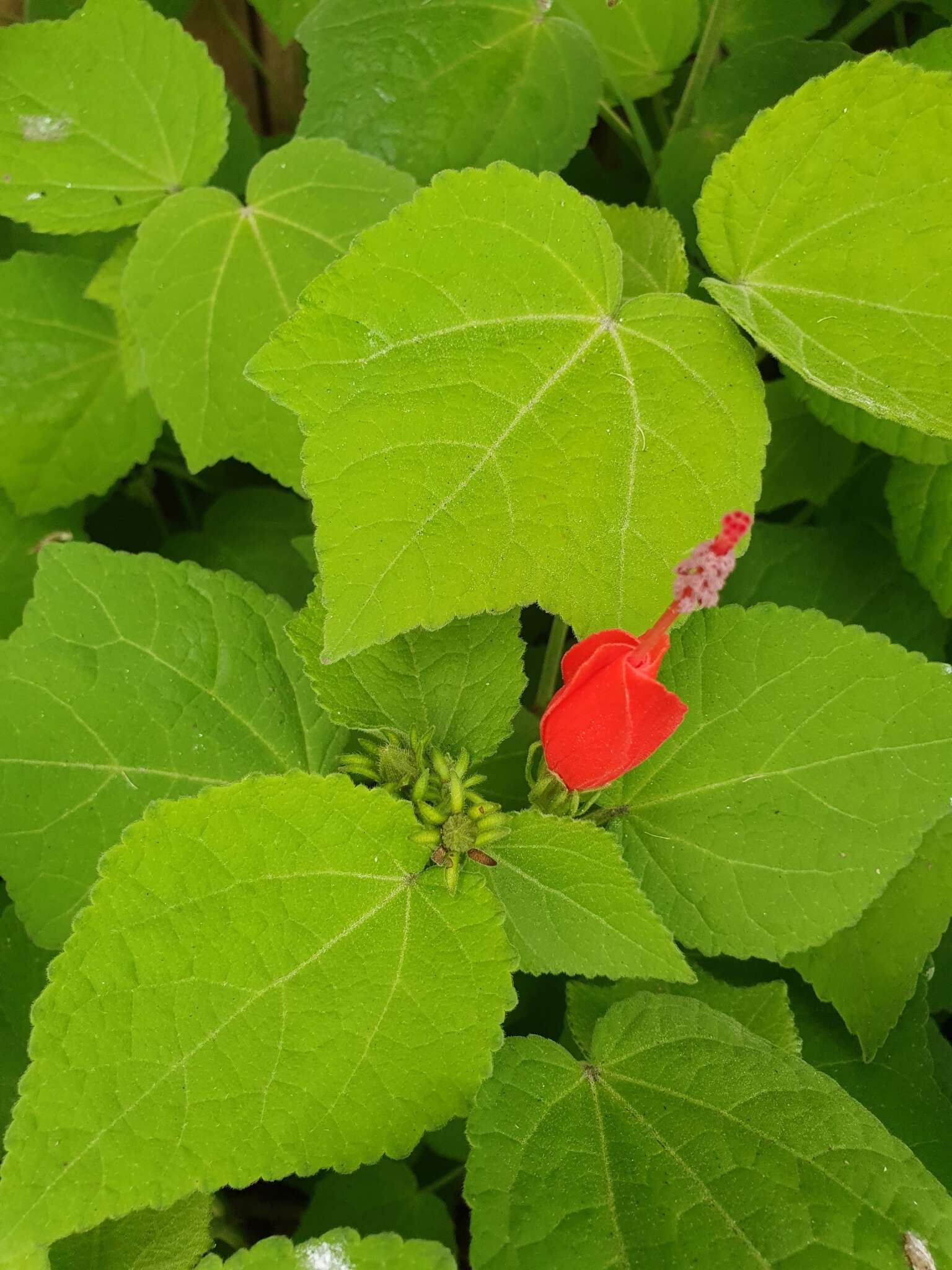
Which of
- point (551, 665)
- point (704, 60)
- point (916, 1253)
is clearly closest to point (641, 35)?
point (704, 60)

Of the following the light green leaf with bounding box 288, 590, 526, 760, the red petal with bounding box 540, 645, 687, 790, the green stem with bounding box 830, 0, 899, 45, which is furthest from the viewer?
the green stem with bounding box 830, 0, 899, 45

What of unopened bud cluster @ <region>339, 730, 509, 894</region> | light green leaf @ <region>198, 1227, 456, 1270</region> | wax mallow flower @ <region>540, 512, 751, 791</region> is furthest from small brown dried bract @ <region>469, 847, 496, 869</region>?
light green leaf @ <region>198, 1227, 456, 1270</region>

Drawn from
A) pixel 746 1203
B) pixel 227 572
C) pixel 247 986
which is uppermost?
pixel 227 572

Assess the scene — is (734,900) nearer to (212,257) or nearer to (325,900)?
(325,900)

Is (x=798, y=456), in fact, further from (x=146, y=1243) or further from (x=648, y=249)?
(x=146, y=1243)

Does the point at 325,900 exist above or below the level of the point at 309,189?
below

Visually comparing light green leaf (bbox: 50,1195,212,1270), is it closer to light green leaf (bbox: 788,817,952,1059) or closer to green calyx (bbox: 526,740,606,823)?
green calyx (bbox: 526,740,606,823)

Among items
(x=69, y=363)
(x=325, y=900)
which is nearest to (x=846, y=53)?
(x=69, y=363)
